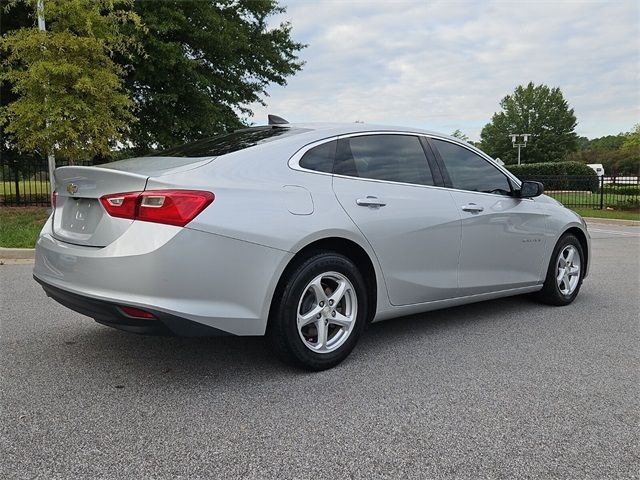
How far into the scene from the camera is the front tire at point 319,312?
3246 mm

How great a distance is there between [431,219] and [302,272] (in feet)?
4.07

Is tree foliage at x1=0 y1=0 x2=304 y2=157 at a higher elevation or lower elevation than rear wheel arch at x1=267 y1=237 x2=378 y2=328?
higher

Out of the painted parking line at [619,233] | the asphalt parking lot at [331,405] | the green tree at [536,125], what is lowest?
the asphalt parking lot at [331,405]

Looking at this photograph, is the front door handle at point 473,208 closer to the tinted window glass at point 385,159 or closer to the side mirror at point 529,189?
the tinted window glass at point 385,159

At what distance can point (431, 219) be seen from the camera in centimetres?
403

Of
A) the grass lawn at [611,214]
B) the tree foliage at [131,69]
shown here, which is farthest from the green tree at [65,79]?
the grass lawn at [611,214]

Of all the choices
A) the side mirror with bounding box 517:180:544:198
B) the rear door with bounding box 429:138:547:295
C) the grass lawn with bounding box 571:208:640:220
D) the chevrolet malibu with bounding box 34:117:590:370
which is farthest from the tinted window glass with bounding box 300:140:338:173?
the grass lawn with bounding box 571:208:640:220

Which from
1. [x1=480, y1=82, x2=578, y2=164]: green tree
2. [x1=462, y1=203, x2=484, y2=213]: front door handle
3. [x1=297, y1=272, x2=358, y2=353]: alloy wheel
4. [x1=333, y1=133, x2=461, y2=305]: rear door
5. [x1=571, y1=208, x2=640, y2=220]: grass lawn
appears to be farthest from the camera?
[x1=480, y1=82, x2=578, y2=164]: green tree

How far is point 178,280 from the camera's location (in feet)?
9.46

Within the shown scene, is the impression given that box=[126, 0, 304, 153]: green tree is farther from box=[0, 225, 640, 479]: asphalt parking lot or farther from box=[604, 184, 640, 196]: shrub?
box=[604, 184, 640, 196]: shrub

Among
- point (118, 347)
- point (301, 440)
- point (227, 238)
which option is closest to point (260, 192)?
point (227, 238)

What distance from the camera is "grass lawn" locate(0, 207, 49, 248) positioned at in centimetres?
876

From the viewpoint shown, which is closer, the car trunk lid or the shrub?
the car trunk lid

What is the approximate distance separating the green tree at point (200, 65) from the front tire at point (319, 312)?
37.8 ft
